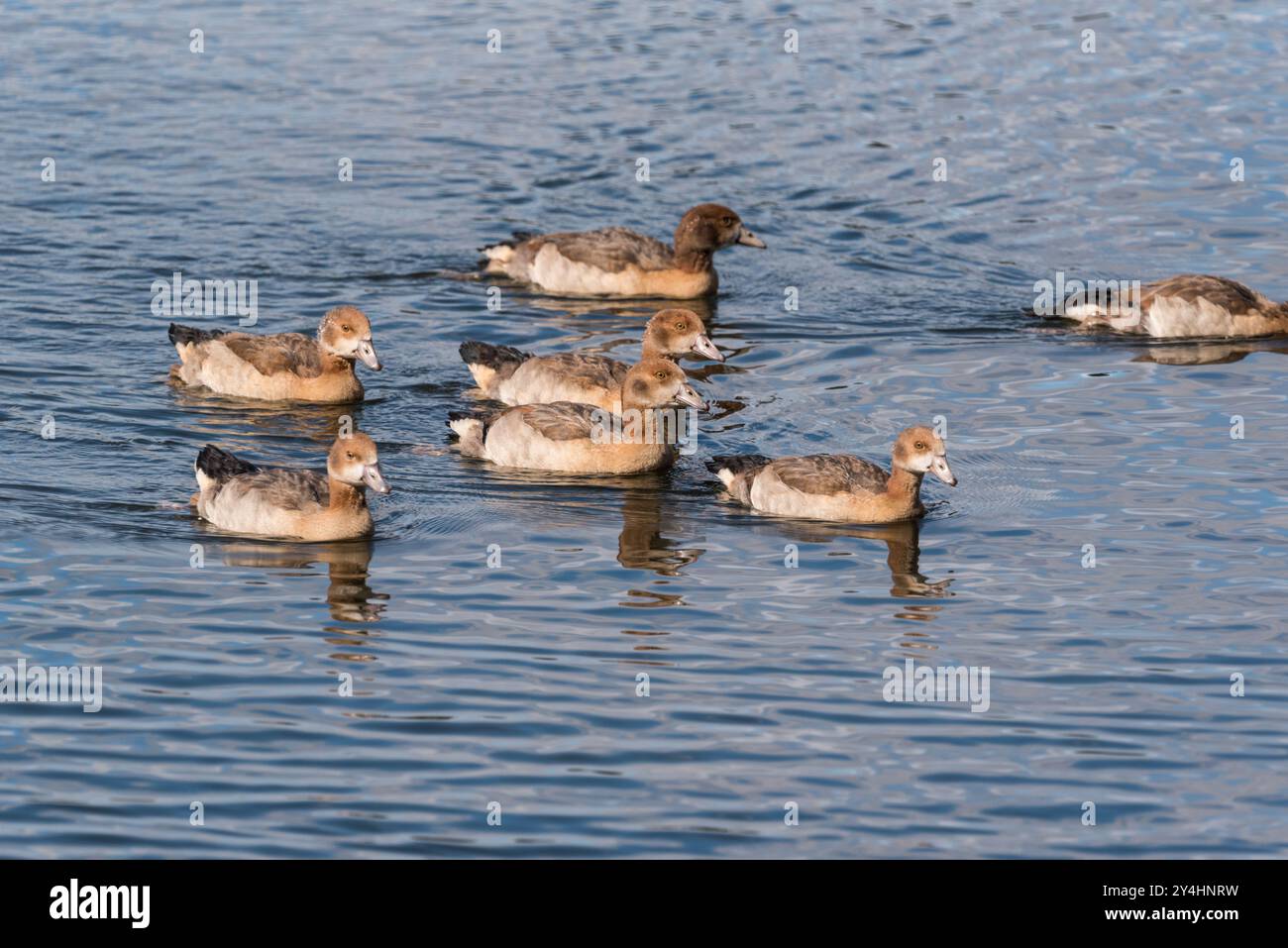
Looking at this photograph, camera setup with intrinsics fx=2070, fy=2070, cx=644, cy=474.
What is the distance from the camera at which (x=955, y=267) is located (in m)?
25.7

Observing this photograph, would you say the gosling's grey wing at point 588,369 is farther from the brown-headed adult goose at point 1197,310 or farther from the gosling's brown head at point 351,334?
the brown-headed adult goose at point 1197,310

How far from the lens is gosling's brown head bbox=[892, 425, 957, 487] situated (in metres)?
16.8

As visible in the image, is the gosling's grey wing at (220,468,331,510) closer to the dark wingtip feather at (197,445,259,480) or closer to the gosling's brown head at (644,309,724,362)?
the dark wingtip feather at (197,445,259,480)

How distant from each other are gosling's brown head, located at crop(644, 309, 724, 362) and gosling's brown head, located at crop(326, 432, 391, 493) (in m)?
4.60

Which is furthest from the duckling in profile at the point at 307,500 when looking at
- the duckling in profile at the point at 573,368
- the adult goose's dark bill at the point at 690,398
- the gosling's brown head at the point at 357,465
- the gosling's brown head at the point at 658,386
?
the duckling in profile at the point at 573,368

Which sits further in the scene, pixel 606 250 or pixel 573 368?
pixel 606 250

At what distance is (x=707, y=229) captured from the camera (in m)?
25.2

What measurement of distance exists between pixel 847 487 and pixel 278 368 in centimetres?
647

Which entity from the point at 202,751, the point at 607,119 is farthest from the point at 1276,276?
the point at 202,751

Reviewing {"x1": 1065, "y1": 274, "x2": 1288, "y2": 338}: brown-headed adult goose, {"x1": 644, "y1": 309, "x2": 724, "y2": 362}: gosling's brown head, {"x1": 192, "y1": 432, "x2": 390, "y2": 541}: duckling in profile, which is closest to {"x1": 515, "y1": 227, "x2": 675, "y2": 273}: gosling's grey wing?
{"x1": 644, "y1": 309, "x2": 724, "y2": 362}: gosling's brown head

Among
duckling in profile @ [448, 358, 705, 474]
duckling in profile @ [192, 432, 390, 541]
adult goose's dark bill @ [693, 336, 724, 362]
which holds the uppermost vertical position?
adult goose's dark bill @ [693, 336, 724, 362]

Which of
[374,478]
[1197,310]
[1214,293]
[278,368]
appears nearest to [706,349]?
[278,368]

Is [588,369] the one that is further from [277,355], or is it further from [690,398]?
[277,355]

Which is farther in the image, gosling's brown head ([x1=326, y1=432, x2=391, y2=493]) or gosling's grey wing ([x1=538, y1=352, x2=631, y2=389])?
gosling's grey wing ([x1=538, y1=352, x2=631, y2=389])
